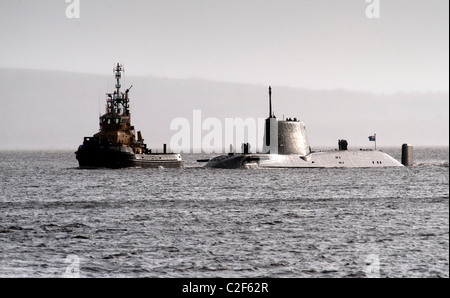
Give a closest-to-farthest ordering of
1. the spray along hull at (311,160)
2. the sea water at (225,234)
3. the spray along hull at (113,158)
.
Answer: the sea water at (225,234) → the spray along hull at (311,160) → the spray along hull at (113,158)

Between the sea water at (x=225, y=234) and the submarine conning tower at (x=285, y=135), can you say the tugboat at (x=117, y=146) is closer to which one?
the submarine conning tower at (x=285, y=135)

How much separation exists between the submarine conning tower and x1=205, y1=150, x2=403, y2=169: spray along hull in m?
1.05

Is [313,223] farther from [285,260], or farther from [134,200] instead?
[134,200]

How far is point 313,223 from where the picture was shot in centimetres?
3173

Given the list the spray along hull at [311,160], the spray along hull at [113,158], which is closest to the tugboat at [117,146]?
the spray along hull at [113,158]

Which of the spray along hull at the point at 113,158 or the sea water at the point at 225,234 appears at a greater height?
the spray along hull at the point at 113,158

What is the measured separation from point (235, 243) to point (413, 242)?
747 cm

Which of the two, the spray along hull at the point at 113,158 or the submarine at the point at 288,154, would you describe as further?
the spray along hull at the point at 113,158

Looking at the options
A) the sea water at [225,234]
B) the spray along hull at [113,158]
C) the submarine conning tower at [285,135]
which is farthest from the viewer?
the spray along hull at [113,158]

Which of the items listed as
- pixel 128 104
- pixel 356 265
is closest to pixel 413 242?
pixel 356 265

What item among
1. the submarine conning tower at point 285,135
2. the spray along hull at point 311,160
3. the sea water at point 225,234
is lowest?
the sea water at point 225,234

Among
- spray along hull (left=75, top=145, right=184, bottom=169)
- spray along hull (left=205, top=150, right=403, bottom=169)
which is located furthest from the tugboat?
spray along hull (left=205, top=150, right=403, bottom=169)

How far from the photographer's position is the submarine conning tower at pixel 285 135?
8256cm

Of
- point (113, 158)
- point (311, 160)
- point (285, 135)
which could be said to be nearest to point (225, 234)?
point (285, 135)
